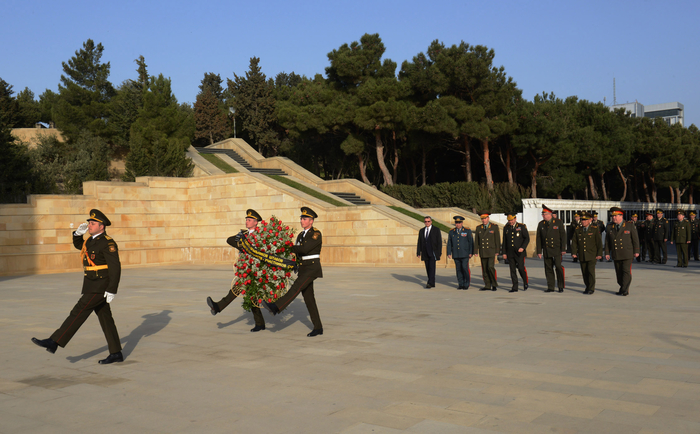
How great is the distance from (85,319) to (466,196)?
25.0 m

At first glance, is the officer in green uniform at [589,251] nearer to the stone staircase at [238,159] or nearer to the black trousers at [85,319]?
the black trousers at [85,319]

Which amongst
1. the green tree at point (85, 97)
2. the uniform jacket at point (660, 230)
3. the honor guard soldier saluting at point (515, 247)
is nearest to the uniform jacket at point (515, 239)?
the honor guard soldier saluting at point (515, 247)

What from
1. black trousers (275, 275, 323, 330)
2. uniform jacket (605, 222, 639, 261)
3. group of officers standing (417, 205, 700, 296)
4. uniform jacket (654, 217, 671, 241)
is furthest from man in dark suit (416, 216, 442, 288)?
uniform jacket (654, 217, 671, 241)

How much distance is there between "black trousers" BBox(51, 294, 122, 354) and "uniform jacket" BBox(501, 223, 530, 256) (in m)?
8.82

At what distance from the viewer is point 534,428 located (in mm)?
4387

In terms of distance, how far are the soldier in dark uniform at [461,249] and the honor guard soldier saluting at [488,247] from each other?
0.76 feet

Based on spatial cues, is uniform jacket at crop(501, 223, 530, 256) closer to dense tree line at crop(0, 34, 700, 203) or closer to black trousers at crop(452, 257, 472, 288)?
black trousers at crop(452, 257, 472, 288)

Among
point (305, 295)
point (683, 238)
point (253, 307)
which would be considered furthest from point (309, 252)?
point (683, 238)

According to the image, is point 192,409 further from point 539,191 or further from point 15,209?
point 539,191

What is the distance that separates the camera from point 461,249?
13.6 meters

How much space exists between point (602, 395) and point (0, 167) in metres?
27.5

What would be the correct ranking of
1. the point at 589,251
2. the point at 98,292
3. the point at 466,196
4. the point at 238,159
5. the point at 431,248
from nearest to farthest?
the point at 98,292 < the point at 589,251 < the point at 431,248 < the point at 466,196 < the point at 238,159

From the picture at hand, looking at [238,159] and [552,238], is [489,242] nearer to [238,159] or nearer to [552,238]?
[552,238]

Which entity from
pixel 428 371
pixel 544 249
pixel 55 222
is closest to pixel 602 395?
pixel 428 371
